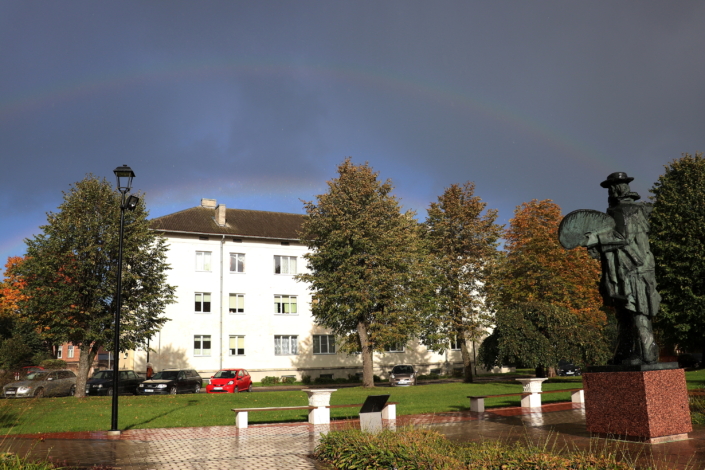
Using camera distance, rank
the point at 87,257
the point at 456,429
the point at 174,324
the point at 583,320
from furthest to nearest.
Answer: the point at 174,324 → the point at 583,320 → the point at 87,257 → the point at 456,429

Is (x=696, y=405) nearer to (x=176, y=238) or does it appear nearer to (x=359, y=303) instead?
(x=359, y=303)

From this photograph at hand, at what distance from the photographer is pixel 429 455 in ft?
24.0

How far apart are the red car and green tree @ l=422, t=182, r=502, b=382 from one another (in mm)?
11838

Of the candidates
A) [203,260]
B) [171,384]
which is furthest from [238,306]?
[171,384]

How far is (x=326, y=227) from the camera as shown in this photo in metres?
33.9

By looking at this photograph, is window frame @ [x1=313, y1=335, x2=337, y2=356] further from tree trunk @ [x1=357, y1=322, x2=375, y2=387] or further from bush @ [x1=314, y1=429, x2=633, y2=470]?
bush @ [x1=314, y1=429, x2=633, y2=470]

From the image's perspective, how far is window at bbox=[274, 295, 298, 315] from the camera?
4828 cm

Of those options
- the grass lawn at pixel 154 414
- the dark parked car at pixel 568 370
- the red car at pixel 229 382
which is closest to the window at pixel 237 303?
the red car at pixel 229 382

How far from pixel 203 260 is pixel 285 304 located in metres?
7.78

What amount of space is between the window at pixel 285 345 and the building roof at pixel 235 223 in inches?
331

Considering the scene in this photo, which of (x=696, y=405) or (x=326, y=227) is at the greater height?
(x=326, y=227)

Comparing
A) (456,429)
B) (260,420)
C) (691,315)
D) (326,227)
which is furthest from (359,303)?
(456,429)

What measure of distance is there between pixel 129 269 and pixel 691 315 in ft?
96.3

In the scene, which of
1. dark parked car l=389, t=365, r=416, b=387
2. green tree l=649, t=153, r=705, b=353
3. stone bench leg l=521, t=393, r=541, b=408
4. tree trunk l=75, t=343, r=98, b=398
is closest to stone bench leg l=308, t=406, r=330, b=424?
stone bench leg l=521, t=393, r=541, b=408
